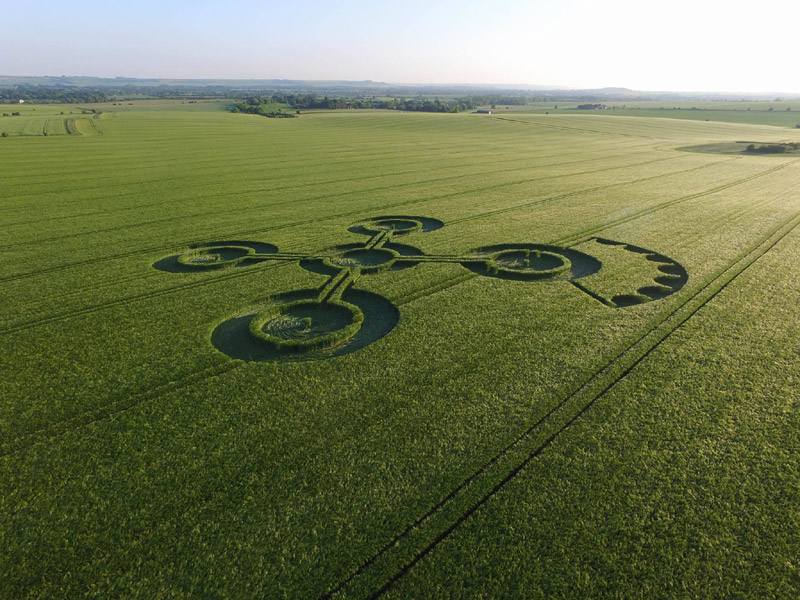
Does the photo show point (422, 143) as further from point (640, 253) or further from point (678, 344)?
point (678, 344)

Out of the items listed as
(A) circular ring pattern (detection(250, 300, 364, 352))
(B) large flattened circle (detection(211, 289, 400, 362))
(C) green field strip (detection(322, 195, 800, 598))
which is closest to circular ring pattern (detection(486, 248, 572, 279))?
(C) green field strip (detection(322, 195, 800, 598))

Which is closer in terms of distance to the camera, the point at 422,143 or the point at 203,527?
the point at 203,527

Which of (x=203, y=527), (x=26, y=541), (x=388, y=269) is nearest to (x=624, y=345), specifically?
(x=388, y=269)

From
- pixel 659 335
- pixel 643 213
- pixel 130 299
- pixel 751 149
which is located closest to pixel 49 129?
pixel 130 299

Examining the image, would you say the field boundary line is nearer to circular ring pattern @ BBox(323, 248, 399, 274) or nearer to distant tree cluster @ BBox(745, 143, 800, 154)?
circular ring pattern @ BBox(323, 248, 399, 274)

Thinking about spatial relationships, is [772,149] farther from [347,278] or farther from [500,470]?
[500,470]

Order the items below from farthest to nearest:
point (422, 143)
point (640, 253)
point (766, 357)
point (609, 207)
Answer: point (422, 143) < point (609, 207) < point (640, 253) < point (766, 357)
